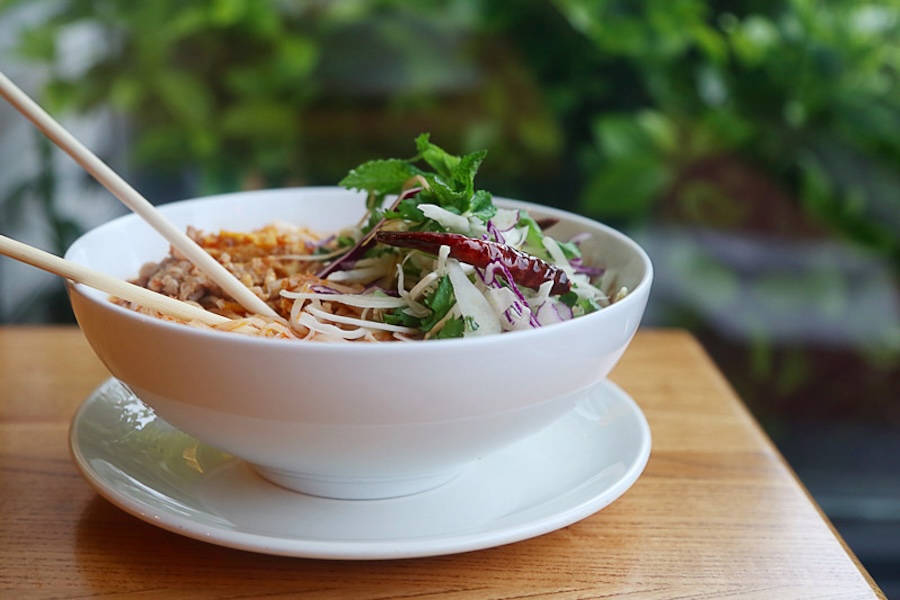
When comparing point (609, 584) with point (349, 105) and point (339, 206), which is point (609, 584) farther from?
point (349, 105)

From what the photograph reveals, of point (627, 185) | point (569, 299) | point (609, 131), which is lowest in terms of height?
point (627, 185)

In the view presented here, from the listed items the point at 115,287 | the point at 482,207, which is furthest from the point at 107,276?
the point at 482,207

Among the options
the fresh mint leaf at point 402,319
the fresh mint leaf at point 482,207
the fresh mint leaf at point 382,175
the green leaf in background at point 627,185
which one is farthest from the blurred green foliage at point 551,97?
the fresh mint leaf at point 402,319

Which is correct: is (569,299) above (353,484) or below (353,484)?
above

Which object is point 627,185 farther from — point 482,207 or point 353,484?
point 353,484

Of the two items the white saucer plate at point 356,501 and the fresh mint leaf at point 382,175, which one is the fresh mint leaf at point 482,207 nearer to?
the fresh mint leaf at point 382,175

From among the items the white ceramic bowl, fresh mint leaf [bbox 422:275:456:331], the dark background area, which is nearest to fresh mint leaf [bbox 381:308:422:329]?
fresh mint leaf [bbox 422:275:456:331]
